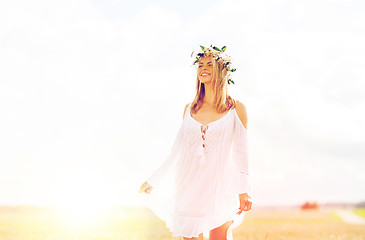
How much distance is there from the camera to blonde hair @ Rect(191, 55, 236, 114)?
5.26 m

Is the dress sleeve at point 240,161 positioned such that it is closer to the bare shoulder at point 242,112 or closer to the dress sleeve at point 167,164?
the bare shoulder at point 242,112

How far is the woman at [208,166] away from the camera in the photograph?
502 cm

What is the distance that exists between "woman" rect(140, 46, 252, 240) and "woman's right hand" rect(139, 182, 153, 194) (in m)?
0.01

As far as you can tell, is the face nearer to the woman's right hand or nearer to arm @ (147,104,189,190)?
arm @ (147,104,189,190)

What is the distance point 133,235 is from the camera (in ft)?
24.7

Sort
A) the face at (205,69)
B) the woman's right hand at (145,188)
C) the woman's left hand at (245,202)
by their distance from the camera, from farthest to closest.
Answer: the woman's right hand at (145,188)
the face at (205,69)
the woman's left hand at (245,202)

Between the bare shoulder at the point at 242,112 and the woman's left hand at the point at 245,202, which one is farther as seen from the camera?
the bare shoulder at the point at 242,112

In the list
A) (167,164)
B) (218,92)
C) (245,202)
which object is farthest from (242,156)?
(167,164)

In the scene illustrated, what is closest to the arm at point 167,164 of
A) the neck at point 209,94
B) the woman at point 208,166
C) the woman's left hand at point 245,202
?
the woman at point 208,166

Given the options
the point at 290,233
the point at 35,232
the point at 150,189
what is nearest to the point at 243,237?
the point at 290,233

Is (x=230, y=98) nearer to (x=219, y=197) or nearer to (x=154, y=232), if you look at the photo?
(x=219, y=197)

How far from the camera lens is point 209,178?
5105 mm

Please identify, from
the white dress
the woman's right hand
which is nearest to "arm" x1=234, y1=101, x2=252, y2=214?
the white dress

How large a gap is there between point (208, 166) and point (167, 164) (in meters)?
0.57
